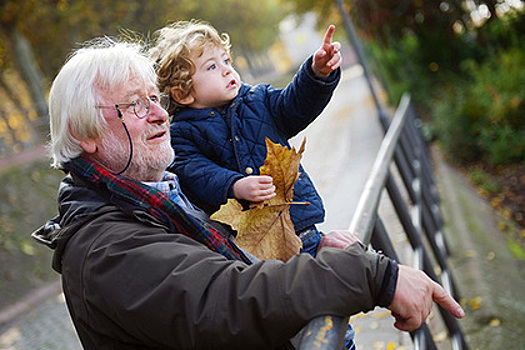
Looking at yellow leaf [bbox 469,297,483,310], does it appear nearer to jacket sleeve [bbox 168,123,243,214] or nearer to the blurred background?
the blurred background

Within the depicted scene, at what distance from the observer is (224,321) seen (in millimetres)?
1299

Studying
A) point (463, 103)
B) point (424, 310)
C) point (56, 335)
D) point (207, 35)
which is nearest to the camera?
point (424, 310)

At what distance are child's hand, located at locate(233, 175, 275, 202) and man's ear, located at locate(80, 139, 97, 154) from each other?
1.59 ft

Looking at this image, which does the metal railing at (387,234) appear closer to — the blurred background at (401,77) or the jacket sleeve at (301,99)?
the jacket sleeve at (301,99)

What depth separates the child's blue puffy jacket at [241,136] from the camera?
2.10 metres

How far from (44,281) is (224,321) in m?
9.61

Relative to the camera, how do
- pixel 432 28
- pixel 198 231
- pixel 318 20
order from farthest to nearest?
1. pixel 318 20
2. pixel 432 28
3. pixel 198 231

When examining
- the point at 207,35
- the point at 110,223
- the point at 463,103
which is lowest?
the point at 463,103

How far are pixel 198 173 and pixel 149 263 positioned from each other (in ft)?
2.46

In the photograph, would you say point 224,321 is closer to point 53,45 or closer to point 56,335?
point 56,335

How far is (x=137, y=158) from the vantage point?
5.71ft

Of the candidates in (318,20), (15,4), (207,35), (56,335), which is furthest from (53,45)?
(207,35)

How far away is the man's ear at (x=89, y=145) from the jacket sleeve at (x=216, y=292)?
41cm

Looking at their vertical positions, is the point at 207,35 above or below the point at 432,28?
above
